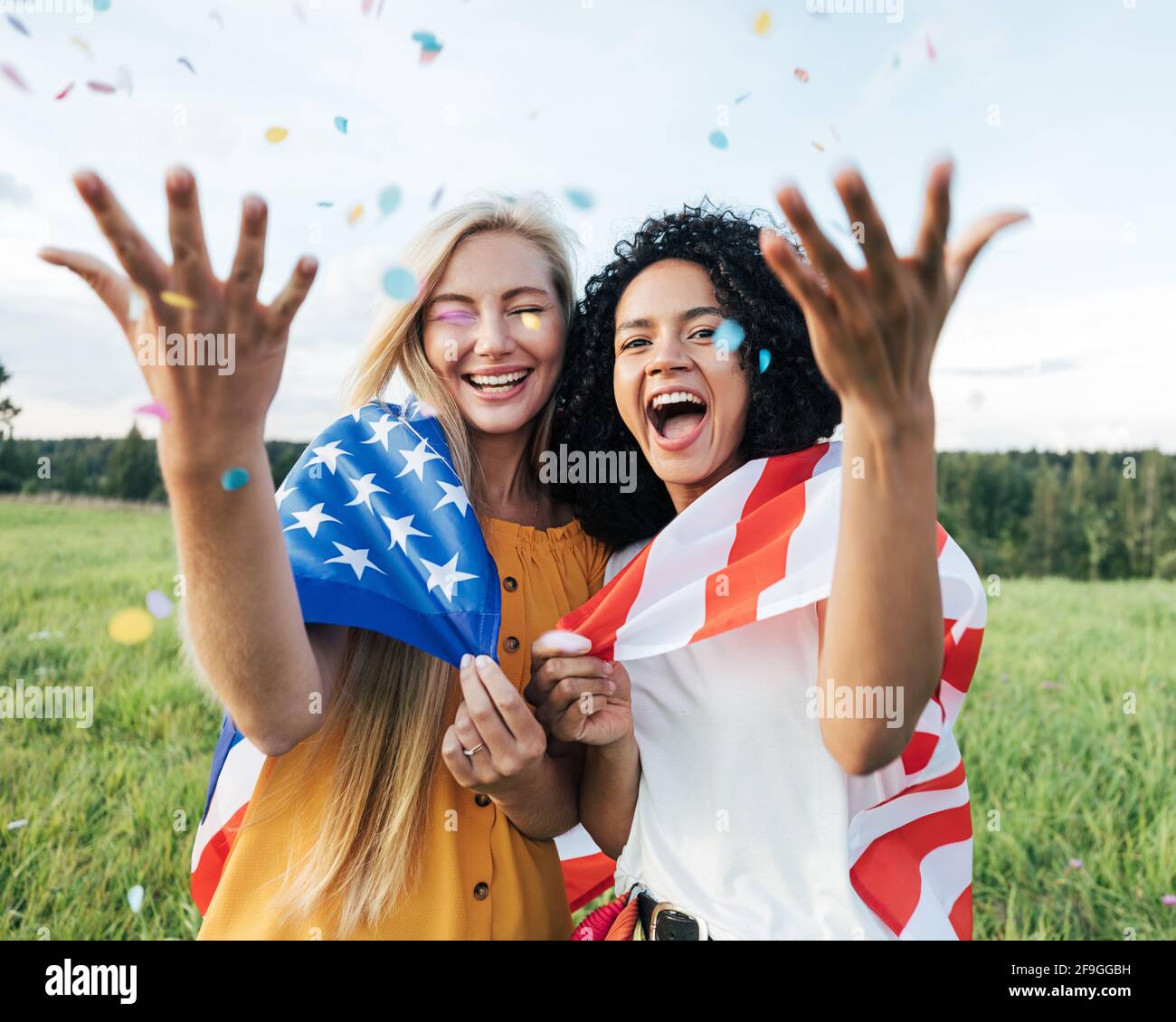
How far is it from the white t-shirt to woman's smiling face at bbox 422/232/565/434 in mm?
847

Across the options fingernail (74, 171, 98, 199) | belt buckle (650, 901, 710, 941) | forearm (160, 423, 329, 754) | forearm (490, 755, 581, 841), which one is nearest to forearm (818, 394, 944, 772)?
belt buckle (650, 901, 710, 941)

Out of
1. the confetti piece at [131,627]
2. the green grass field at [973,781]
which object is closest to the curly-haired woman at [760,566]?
the green grass field at [973,781]

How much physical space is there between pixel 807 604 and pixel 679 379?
0.66m

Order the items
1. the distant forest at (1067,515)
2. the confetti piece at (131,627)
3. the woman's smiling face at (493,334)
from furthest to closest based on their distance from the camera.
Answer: the distant forest at (1067,515), the confetti piece at (131,627), the woman's smiling face at (493,334)

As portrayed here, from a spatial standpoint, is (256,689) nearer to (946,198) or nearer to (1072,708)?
(946,198)

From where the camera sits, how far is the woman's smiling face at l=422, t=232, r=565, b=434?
231cm

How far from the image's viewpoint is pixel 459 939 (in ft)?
6.38

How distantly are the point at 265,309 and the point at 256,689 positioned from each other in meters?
0.76

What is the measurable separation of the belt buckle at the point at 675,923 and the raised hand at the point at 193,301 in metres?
1.36

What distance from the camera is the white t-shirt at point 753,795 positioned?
183 cm

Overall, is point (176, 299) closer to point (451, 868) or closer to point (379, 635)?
point (379, 635)
